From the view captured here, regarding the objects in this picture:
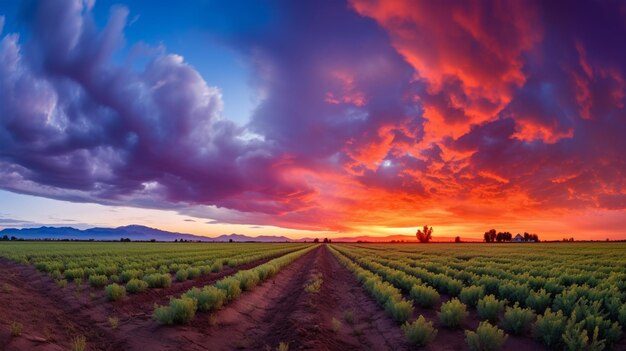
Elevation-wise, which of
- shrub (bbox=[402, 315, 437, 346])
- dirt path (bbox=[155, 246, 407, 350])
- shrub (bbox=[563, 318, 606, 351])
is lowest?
dirt path (bbox=[155, 246, 407, 350])

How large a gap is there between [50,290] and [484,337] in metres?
17.0

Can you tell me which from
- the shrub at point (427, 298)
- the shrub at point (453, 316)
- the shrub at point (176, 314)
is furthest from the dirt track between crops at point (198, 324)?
the shrub at point (427, 298)

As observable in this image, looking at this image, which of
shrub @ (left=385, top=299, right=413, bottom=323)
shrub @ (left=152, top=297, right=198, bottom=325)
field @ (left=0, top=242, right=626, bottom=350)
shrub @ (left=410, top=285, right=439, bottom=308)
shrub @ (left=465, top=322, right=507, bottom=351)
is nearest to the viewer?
shrub @ (left=465, top=322, right=507, bottom=351)

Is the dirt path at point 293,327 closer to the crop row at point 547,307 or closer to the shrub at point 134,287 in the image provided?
the crop row at point 547,307

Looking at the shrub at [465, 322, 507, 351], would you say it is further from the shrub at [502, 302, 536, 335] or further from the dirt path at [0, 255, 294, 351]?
the dirt path at [0, 255, 294, 351]

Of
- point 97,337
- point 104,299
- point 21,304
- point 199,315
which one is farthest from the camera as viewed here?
point 104,299

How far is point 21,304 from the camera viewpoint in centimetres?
1208

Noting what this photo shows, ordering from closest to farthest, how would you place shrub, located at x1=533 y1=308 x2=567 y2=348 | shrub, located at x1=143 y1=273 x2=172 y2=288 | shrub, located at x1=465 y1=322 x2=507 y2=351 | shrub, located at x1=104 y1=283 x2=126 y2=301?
1. shrub, located at x1=465 y1=322 x2=507 y2=351
2. shrub, located at x1=533 y1=308 x2=567 y2=348
3. shrub, located at x1=104 y1=283 x2=126 y2=301
4. shrub, located at x1=143 y1=273 x2=172 y2=288

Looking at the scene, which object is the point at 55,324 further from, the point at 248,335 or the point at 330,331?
the point at 330,331

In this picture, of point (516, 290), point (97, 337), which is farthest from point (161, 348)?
point (516, 290)

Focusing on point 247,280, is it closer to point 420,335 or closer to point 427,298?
point 427,298

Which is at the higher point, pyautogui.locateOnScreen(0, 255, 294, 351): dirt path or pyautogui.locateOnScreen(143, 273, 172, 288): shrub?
pyautogui.locateOnScreen(143, 273, 172, 288): shrub

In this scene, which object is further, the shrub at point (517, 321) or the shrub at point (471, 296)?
the shrub at point (471, 296)

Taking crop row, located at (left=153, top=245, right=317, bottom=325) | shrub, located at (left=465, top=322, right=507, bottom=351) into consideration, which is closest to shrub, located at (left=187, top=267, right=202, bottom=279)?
crop row, located at (left=153, top=245, right=317, bottom=325)
